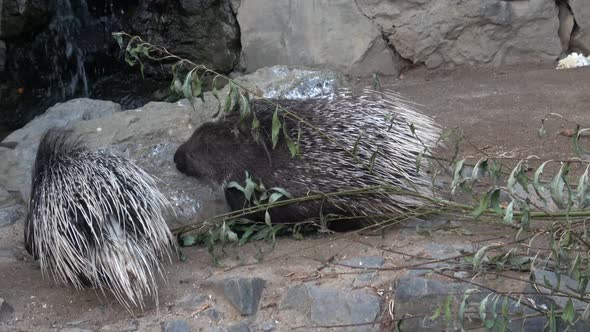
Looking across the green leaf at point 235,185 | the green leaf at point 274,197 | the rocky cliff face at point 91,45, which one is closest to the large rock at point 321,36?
the rocky cliff face at point 91,45

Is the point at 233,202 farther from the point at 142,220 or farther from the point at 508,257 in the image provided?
the point at 508,257

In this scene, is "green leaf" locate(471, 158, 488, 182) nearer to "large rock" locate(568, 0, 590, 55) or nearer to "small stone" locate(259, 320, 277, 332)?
"small stone" locate(259, 320, 277, 332)

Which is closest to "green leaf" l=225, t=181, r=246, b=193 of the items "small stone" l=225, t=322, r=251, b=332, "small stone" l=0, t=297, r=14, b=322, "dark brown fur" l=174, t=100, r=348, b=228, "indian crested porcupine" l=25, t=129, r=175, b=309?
"dark brown fur" l=174, t=100, r=348, b=228

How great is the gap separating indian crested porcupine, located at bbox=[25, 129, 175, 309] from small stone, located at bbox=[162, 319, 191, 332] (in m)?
0.12

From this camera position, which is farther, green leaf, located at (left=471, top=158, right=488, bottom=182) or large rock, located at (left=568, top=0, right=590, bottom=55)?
large rock, located at (left=568, top=0, right=590, bottom=55)

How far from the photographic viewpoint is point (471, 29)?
18.6 ft

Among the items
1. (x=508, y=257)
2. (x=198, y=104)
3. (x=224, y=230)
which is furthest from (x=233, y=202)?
(x=508, y=257)

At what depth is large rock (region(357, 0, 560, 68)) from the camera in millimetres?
5621

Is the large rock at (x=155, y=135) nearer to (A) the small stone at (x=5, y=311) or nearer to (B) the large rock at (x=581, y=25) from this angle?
(A) the small stone at (x=5, y=311)

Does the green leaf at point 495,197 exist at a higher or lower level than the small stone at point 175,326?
higher

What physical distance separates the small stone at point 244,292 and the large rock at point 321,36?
2817 mm

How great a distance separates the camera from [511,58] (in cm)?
570

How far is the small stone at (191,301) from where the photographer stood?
10.3 ft

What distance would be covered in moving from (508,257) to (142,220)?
1276 mm
